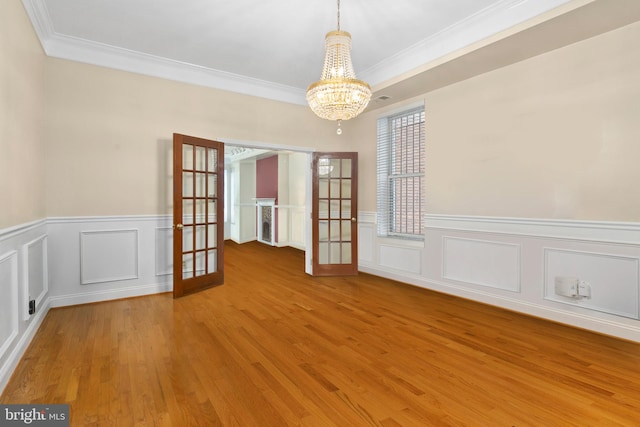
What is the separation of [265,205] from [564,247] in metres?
7.31

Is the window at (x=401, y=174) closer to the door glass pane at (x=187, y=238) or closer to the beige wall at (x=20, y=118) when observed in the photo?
the door glass pane at (x=187, y=238)

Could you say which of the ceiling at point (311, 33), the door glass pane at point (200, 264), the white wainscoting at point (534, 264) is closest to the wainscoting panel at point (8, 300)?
the door glass pane at point (200, 264)

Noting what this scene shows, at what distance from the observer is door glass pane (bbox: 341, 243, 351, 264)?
5.39 metres

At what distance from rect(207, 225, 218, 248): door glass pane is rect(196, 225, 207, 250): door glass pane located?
0.21 ft

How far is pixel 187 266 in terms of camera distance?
4262 mm

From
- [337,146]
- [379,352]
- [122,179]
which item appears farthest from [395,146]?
[122,179]

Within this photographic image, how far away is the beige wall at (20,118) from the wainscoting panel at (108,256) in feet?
1.95

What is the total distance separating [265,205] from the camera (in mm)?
9383

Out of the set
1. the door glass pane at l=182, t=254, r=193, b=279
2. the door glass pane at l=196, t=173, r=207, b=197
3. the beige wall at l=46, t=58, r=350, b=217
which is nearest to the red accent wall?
the beige wall at l=46, t=58, r=350, b=217

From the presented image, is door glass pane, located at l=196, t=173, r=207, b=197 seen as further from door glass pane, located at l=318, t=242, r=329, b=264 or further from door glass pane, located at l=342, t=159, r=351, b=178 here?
door glass pane, located at l=342, t=159, r=351, b=178

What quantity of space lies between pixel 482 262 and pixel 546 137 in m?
1.49

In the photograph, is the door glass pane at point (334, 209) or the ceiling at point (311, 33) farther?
the door glass pane at point (334, 209)

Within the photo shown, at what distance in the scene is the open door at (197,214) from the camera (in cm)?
398

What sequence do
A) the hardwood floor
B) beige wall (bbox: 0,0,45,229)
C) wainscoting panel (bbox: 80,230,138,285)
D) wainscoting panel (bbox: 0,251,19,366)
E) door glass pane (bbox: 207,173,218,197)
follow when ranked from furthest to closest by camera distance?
door glass pane (bbox: 207,173,218,197)
wainscoting panel (bbox: 80,230,138,285)
beige wall (bbox: 0,0,45,229)
wainscoting panel (bbox: 0,251,19,366)
the hardwood floor
